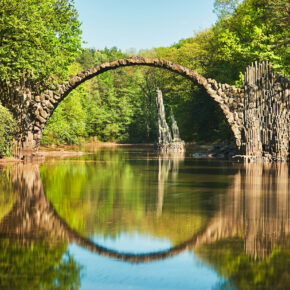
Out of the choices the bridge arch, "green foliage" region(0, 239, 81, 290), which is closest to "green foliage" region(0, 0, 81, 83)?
the bridge arch

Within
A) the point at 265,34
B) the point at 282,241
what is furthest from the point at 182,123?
the point at 282,241

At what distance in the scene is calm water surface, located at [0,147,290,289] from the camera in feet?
17.6

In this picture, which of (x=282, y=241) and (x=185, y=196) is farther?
(x=185, y=196)

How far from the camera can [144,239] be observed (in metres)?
7.38

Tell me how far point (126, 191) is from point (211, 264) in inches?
317

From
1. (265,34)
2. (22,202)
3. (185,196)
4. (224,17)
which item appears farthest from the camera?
(224,17)

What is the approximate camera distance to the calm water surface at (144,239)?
5.35 m

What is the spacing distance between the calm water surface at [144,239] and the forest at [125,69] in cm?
1189

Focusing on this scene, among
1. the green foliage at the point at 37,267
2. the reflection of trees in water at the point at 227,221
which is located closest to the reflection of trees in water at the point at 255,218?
the reflection of trees in water at the point at 227,221

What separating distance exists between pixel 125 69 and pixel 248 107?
83.6 m

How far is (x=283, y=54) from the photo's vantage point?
38.8 meters

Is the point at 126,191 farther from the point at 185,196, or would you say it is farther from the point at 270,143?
the point at 270,143

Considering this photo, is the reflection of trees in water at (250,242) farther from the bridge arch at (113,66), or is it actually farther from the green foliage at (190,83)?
the green foliage at (190,83)

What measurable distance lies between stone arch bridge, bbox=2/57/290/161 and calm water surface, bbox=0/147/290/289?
15.1m
